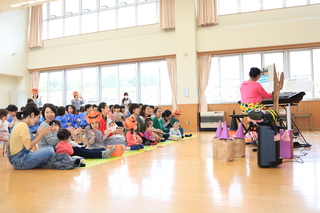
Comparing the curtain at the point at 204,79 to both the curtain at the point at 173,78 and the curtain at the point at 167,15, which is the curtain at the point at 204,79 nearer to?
the curtain at the point at 173,78

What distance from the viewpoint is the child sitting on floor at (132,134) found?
15.1ft

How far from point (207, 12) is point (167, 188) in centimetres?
803

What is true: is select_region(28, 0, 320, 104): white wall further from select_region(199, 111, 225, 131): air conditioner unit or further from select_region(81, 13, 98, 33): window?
select_region(199, 111, 225, 131): air conditioner unit

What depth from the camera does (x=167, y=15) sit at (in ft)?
30.8

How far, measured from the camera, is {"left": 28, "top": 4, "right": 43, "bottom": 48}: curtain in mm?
11383

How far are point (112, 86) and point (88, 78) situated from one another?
1141 mm

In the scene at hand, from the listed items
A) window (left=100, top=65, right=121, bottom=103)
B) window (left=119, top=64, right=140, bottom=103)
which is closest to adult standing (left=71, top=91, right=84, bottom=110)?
window (left=100, top=65, right=121, bottom=103)

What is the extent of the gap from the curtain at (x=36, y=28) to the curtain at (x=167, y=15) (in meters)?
5.41

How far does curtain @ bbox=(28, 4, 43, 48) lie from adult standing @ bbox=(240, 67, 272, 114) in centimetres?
985

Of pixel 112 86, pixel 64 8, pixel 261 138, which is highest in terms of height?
pixel 64 8

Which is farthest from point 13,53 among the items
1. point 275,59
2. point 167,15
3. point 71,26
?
point 275,59

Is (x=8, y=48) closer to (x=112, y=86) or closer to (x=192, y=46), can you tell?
(x=112, y=86)

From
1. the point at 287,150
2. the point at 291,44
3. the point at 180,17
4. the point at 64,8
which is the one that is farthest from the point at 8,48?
the point at 287,150

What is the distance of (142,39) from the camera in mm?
9664
